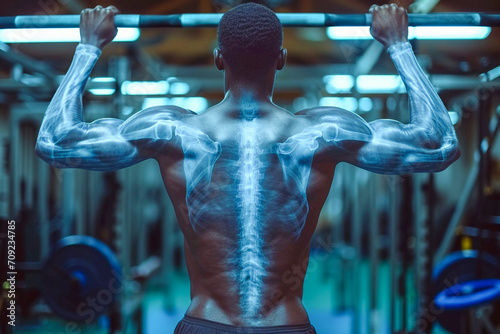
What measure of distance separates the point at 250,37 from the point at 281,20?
411 millimetres

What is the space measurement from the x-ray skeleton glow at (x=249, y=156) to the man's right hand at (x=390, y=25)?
324 mm

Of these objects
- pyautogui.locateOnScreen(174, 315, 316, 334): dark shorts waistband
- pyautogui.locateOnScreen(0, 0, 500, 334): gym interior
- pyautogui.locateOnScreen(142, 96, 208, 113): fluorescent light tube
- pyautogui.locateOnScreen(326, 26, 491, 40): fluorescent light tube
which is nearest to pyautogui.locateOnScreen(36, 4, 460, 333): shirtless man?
pyautogui.locateOnScreen(174, 315, 316, 334): dark shorts waistband

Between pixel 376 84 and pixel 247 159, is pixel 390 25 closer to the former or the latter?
pixel 247 159

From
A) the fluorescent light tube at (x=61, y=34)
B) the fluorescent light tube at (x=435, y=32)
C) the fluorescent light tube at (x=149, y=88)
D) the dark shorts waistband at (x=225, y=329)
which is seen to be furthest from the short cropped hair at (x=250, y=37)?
the fluorescent light tube at (x=149, y=88)

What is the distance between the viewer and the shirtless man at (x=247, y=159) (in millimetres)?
1271

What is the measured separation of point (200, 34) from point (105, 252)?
3.25m

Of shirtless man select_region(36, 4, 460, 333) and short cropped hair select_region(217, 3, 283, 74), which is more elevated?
short cropped hair select_region(217, 3, 283, 74)

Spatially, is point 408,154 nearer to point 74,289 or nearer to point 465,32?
point 465,32

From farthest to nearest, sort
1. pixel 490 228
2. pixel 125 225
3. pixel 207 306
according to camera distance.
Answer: pixel 490 228, pixel 125 225, pixel 207 306

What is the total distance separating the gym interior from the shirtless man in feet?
0.52

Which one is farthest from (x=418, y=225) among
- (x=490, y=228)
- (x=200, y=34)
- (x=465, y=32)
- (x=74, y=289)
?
(x=200, y=34)

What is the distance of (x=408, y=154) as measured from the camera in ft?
4.23

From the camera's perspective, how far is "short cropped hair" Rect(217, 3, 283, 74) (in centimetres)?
127

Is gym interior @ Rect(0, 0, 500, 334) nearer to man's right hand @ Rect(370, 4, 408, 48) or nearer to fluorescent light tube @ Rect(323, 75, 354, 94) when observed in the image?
fluorescent light tube @ Rect(323, 75, 354, 94)
